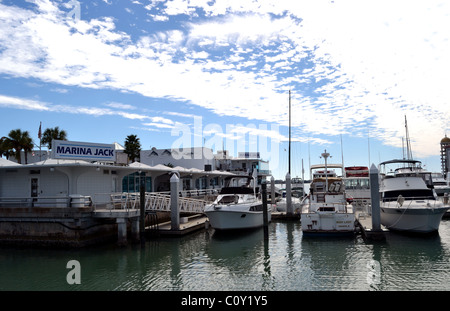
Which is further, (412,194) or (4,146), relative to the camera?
(4,146)

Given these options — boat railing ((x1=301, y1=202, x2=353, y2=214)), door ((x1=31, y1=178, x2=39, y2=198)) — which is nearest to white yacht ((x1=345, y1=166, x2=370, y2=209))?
boat railing ((x1=301, y1=202, x2=353, y2=214))

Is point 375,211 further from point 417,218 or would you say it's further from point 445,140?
point 445,140

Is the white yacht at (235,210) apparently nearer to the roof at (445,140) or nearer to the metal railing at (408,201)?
the metal railing at (408,201)

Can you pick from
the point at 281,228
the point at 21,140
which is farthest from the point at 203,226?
the point at 21,140

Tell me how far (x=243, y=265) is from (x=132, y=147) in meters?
41.0

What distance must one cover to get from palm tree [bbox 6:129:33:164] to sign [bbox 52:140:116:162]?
23766mm

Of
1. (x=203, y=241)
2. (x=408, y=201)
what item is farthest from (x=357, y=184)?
(x=203, y=241)

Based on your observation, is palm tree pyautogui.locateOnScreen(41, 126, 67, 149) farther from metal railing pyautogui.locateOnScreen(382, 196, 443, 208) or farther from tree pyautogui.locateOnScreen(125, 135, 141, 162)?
metal railing pyautogui.locateOnScreen(382, 196, 443, 208)

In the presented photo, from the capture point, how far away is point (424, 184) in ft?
79.5

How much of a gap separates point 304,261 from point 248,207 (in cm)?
900

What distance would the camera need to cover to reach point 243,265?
53.0 ft

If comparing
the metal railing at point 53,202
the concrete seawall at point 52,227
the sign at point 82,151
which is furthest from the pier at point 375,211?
the sign at point 82,151

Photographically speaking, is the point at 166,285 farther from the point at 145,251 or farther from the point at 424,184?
the point at 424,184

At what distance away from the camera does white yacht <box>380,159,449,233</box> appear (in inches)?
824
